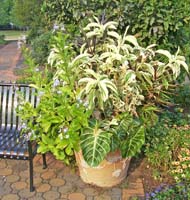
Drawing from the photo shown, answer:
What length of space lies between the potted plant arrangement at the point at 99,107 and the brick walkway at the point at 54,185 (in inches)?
4.2

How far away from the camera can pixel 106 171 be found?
2850 millimetres

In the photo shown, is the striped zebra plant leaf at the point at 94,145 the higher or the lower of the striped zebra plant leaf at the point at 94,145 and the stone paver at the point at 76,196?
the higher

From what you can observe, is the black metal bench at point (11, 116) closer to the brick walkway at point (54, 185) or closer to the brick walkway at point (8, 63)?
the brick walkway at point (54, 185)

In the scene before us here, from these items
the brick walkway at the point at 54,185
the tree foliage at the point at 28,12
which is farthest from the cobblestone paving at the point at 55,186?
the tree foliage at the point at 28,12

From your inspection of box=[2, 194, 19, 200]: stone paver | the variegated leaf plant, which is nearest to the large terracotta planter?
the variegated leaf plant

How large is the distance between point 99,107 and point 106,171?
1.91 ft

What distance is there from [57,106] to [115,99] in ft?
1.68

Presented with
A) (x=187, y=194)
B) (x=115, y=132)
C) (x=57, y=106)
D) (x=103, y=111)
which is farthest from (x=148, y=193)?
(x=57, y=106)

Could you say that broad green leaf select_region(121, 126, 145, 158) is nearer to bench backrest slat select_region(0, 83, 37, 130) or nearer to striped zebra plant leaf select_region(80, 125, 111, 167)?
striped zebra plant leaf select_region(80, 125, 111, 167)

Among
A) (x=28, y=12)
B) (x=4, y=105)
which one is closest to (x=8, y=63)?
(x=28, y=12)

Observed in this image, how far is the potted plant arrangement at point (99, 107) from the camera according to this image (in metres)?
2.63

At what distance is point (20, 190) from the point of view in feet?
9.47

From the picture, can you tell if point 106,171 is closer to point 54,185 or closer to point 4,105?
point 54,185

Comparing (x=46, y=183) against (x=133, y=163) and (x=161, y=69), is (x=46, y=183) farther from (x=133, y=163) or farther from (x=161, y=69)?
(x=161, y=69)
